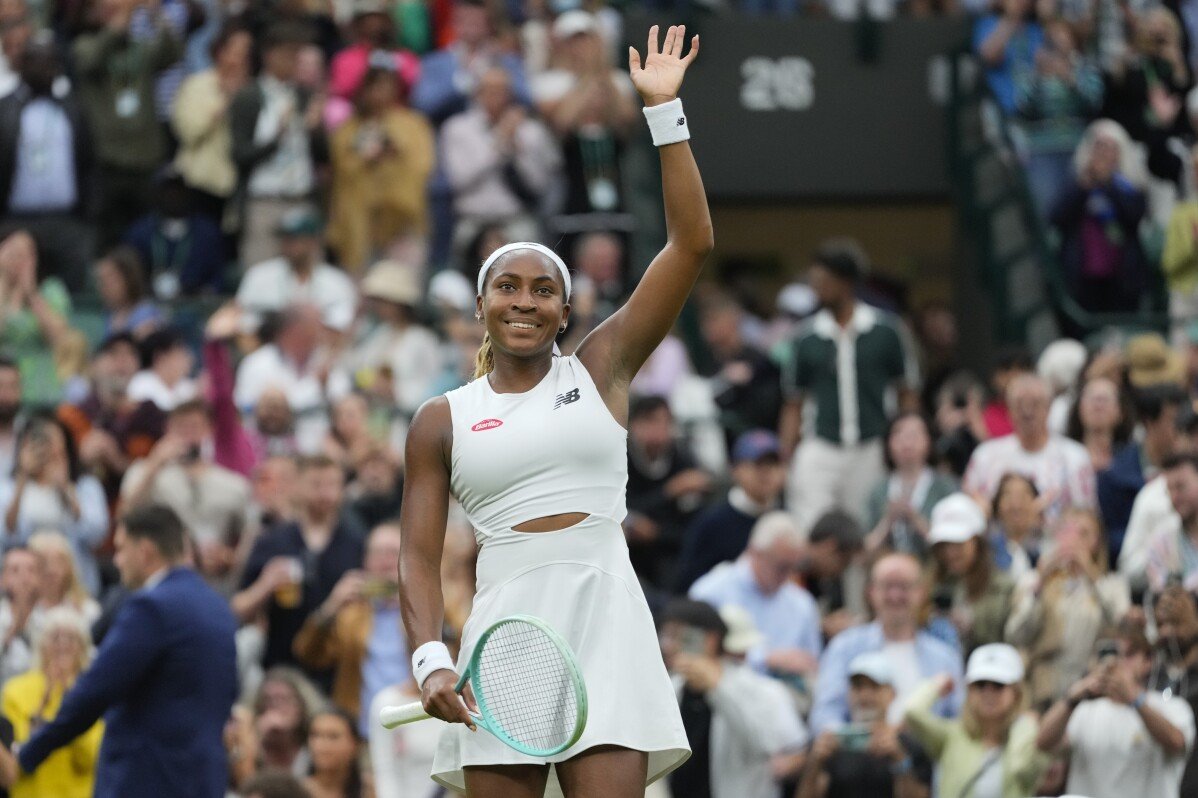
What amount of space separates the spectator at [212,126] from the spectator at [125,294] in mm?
1283

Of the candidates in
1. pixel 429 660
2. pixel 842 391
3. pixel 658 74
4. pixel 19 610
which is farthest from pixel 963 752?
pixel 429 660

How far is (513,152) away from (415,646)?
9532mm

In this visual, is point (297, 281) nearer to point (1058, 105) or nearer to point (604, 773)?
point (1058, 105)

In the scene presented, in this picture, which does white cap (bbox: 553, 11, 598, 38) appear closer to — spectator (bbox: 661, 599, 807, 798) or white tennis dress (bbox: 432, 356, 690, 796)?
spectator (bbox: 661, 599, 807, 798)

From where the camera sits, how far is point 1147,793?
9.12 metres

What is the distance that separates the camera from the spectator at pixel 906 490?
1148 cm

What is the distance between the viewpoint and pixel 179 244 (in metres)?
14.7

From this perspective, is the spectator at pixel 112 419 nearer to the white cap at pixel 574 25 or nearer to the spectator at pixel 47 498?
the spectator at pixel 47 498

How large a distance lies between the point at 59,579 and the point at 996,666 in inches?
158

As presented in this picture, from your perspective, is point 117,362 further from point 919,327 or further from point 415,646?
point 415,646

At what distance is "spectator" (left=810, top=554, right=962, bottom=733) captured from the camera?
10.0 metres

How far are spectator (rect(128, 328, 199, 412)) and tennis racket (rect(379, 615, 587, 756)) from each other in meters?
7.52

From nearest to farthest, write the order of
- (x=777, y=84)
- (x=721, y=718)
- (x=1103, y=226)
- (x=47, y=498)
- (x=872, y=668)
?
(x=872, y=668), (x=721, y=718), (x=47, y=498), (x=1103, y=226), (x=777, y=84)

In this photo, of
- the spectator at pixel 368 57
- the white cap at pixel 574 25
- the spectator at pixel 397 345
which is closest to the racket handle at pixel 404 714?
the spectator at pixel 397 345
